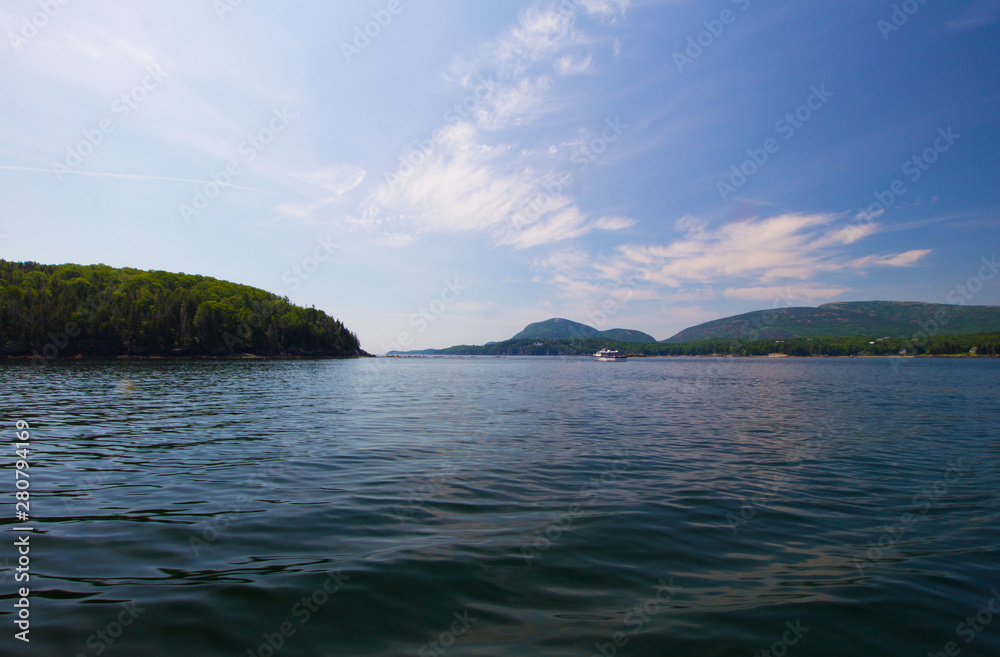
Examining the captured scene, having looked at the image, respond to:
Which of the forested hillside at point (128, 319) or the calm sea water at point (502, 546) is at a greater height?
the forested hillside at point (128, 319)

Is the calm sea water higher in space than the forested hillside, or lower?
lower

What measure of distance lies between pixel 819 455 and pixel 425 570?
658 inches

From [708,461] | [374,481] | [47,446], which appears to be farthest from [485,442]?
[47,446]

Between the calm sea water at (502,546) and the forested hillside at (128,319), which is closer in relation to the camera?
the calm sea water at (502,546)

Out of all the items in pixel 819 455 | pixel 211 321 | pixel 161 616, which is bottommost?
pixel 819 455

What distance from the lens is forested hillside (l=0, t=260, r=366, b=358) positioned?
4427 inches

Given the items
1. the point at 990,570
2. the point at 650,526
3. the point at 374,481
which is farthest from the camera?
the point at 374,481

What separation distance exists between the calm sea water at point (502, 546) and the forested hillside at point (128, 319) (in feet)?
454

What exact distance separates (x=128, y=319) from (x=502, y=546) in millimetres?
163281

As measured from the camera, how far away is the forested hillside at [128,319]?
112m

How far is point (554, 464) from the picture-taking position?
14.8 meters

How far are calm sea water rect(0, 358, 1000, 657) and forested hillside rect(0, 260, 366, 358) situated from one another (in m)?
138

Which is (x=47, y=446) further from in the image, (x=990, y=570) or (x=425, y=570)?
(x=990, y=570)

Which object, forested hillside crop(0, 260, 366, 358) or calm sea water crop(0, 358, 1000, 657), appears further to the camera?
forested hillside crop(0, 260, 366, 358)
